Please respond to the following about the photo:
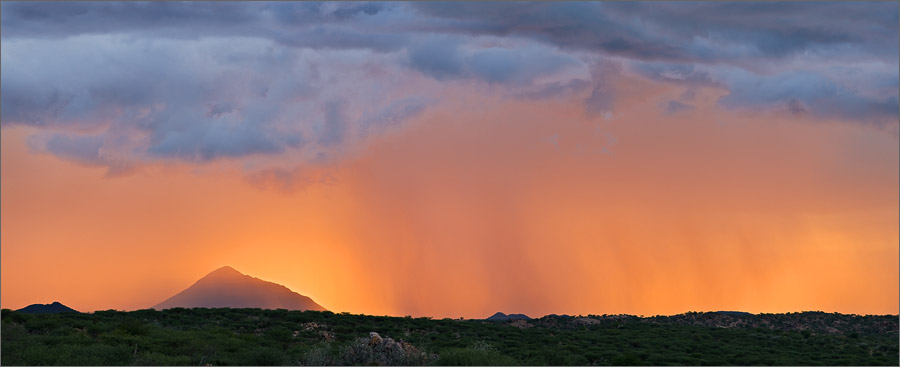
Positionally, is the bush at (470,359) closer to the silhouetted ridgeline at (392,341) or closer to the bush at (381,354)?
the silhouetted ridgeline at (392,341)

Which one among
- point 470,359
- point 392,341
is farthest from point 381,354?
point 470,359

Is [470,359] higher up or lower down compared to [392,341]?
lower down

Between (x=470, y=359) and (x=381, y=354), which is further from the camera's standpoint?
(x=381, y=354)

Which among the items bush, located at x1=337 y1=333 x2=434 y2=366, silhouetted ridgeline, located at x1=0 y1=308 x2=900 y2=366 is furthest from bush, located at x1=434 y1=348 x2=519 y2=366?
bush, located at x1=337 y1=333 x2=434 y2=366

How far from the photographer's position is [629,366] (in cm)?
4991

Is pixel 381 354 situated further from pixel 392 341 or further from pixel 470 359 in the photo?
pixel 470 359

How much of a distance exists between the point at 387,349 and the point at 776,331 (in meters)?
57.2

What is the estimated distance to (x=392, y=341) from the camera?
1594 inches

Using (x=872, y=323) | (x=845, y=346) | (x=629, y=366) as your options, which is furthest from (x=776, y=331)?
(x=629, y=366)

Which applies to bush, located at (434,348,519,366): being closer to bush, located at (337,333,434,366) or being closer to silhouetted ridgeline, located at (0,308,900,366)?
silhouetted ridgeline, located at (0,308,900,366)

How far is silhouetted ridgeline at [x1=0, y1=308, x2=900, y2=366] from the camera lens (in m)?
42.4

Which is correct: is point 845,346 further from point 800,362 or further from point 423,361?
point 423,361

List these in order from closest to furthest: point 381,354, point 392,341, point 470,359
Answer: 1. point 470,359
2. point 381,354
3. point 392,341

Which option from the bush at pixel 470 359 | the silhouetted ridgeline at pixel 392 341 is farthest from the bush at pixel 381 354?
the bush at pixel 470 359
